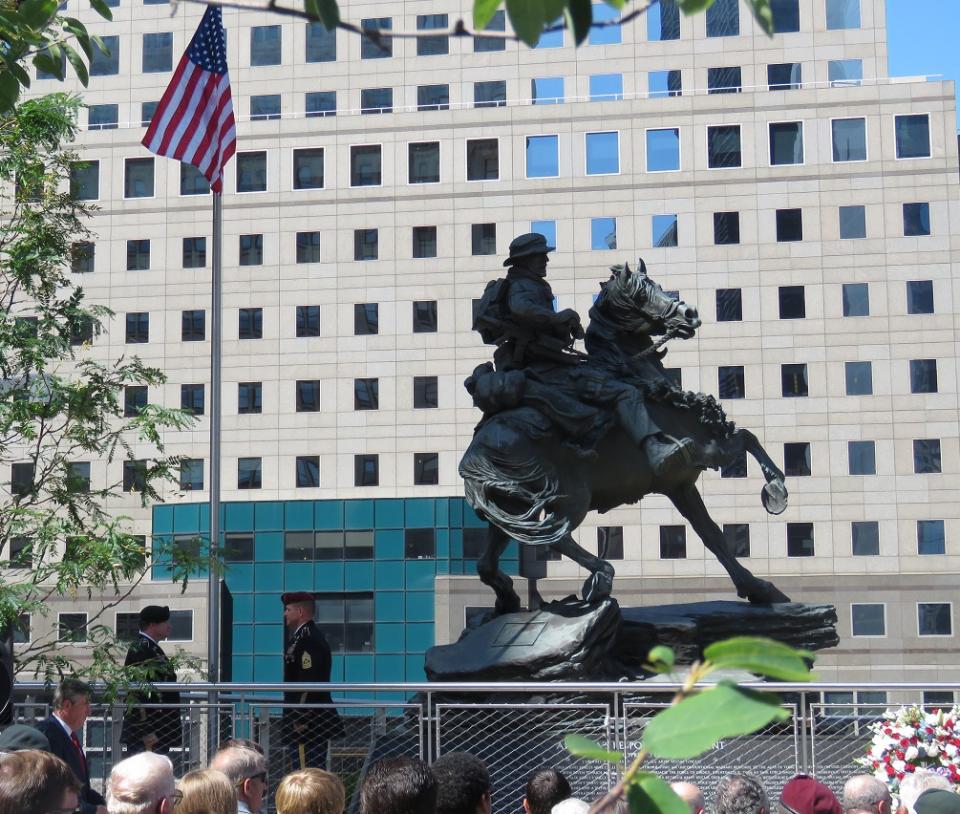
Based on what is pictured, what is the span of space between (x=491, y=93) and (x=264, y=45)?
8.80m

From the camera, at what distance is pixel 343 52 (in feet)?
191

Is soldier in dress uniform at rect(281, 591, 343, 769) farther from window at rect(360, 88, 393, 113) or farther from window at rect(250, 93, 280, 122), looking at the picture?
window at rect(250, 93, 280, 122)

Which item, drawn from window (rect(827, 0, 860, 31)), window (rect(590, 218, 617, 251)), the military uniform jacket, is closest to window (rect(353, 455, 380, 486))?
window (rect(590, 218, 617, 251))

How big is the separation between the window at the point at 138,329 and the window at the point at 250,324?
10.9ft

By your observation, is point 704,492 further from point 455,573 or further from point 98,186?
point 98,186

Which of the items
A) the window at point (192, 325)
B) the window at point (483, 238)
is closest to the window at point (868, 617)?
the window at point (483, 238)

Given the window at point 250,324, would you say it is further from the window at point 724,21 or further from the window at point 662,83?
the window at point 724,21

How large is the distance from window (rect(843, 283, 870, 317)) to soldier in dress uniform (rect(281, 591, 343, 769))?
41.6 meters

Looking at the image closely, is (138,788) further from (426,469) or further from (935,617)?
(426,469)

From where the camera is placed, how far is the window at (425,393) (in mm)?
55656

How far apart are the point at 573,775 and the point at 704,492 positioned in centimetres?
4054

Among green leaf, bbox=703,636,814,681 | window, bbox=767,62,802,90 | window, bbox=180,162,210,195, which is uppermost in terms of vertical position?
window, bbox=767,62,802,90

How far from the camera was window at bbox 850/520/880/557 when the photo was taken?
52.6m

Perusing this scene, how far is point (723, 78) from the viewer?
56594mm
